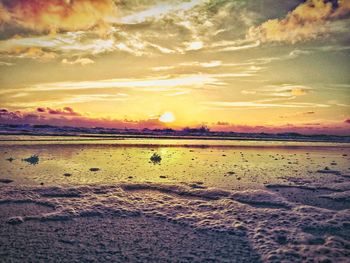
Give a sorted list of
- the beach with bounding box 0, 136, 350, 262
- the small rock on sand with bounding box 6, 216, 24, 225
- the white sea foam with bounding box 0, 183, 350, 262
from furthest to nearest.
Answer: the small rock on sand with bounding box 6, 216, 24, 225 < the white sea foam with bounding box 0, 183, 350, 262 < the beach with bounding box 0, 136, 350, 262

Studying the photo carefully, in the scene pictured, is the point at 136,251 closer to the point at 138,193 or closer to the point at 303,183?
the point at 138,193

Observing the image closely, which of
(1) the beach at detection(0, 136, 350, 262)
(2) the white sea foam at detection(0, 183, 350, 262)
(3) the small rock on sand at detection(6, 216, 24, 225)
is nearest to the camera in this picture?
(1) the beach at detection(0, 136, 350, 262)

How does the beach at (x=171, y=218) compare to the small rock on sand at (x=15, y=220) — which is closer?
the beach at (x=171, y=218)

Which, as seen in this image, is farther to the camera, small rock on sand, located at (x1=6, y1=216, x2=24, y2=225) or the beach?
small rock on sand, located at (x1=6, y1=216, x2=24, y2=225)

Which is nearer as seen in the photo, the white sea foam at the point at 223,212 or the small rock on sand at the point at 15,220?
the white sea foam at the point at 223,212

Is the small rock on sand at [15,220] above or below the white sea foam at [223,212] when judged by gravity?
below

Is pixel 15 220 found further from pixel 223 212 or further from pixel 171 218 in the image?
pixel 223 212

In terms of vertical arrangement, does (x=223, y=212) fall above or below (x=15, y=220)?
above

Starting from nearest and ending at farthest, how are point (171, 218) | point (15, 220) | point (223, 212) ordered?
point (15, 220)
point (171, 218)
point (223, 212)

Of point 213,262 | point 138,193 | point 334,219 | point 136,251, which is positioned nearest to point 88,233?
point 136,251

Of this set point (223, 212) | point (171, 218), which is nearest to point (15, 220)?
point (171, 218)

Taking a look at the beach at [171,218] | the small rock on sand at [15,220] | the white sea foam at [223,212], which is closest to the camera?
the beach at [171,218]

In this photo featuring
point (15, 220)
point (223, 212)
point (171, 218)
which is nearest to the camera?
point (15, 220)

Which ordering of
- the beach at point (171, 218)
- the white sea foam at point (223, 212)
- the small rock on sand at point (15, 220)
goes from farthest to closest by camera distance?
the small rock on sand at point (15, 220)
the white sea foam at point (223, 212)
the beach at point (171, 218)
